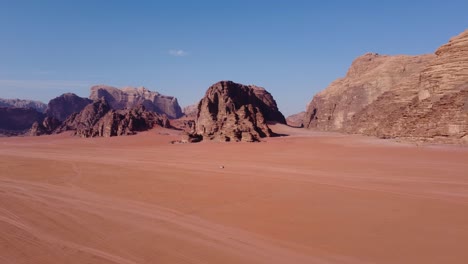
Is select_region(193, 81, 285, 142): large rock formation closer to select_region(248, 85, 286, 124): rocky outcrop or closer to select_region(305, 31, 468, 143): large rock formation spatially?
select_region(248, 85, 286, 124): rocky outcrop

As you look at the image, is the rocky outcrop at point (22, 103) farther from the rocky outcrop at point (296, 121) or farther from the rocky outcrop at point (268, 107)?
the rocky outcrop at point (296, 121)

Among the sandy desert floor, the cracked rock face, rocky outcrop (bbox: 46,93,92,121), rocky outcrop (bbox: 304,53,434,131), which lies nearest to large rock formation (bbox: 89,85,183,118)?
rocky outcrop (bbox: 46,93,92,121)

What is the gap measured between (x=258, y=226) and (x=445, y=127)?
69.6 feet

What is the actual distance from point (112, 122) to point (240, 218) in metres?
43.2

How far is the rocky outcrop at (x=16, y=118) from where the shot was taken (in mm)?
64312

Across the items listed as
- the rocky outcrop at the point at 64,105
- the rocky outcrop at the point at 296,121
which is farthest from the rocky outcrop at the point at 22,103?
the rocky outcrop at the point at 296,121

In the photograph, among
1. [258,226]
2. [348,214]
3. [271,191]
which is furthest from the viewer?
[271,191]

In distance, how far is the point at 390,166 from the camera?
12.4 metres

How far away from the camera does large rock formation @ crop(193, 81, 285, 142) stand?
103 ft

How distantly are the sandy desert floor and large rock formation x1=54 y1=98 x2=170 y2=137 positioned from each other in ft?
114

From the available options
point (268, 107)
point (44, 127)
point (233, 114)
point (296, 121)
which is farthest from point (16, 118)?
point (296, 121)

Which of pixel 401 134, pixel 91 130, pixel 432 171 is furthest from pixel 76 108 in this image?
pixel 432 171

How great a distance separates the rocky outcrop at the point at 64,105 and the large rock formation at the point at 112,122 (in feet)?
86.9

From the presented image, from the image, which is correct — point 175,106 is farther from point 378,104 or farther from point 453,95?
point 453,95
